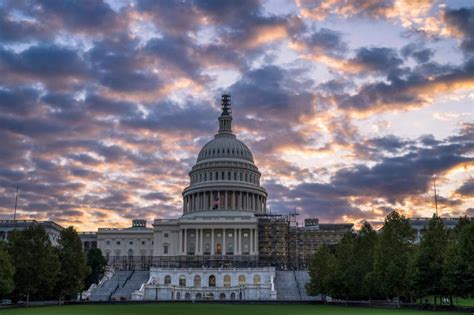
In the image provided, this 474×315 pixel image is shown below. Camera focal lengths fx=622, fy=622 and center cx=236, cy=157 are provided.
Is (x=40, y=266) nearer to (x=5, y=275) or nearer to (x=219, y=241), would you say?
(x=5, y=275)

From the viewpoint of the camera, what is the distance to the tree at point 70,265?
3748 inches

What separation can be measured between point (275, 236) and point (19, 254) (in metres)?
106

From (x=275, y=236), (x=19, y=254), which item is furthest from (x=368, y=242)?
(x=275, y=236)

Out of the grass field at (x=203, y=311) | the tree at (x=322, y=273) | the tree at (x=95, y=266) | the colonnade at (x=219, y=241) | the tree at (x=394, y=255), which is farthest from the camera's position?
the colonnade at (x=219, y=241)

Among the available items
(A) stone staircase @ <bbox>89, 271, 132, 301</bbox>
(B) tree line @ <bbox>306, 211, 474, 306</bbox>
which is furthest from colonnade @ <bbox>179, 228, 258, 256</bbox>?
(B) tree line @ <bbox>306, 211, 474, 306</bbox>

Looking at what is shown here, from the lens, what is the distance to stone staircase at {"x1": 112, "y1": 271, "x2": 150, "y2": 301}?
124 metres

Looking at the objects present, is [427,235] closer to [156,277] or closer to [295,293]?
[295,293]

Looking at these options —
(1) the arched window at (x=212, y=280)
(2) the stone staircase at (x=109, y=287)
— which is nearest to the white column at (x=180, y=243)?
(2) the stone staircase at (x=109, y=287)

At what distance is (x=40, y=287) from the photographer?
287ft

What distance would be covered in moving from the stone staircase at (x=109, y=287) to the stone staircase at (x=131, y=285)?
3.31ft

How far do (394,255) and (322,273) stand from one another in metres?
26.5

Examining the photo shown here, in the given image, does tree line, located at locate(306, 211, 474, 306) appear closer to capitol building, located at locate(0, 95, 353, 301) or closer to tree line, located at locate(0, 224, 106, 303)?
tree line, located at locate(0, 224, 106, 303)

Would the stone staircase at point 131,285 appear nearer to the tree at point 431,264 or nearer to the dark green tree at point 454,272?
the tree at point 431,264

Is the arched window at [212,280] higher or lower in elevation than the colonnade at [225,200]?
lower
